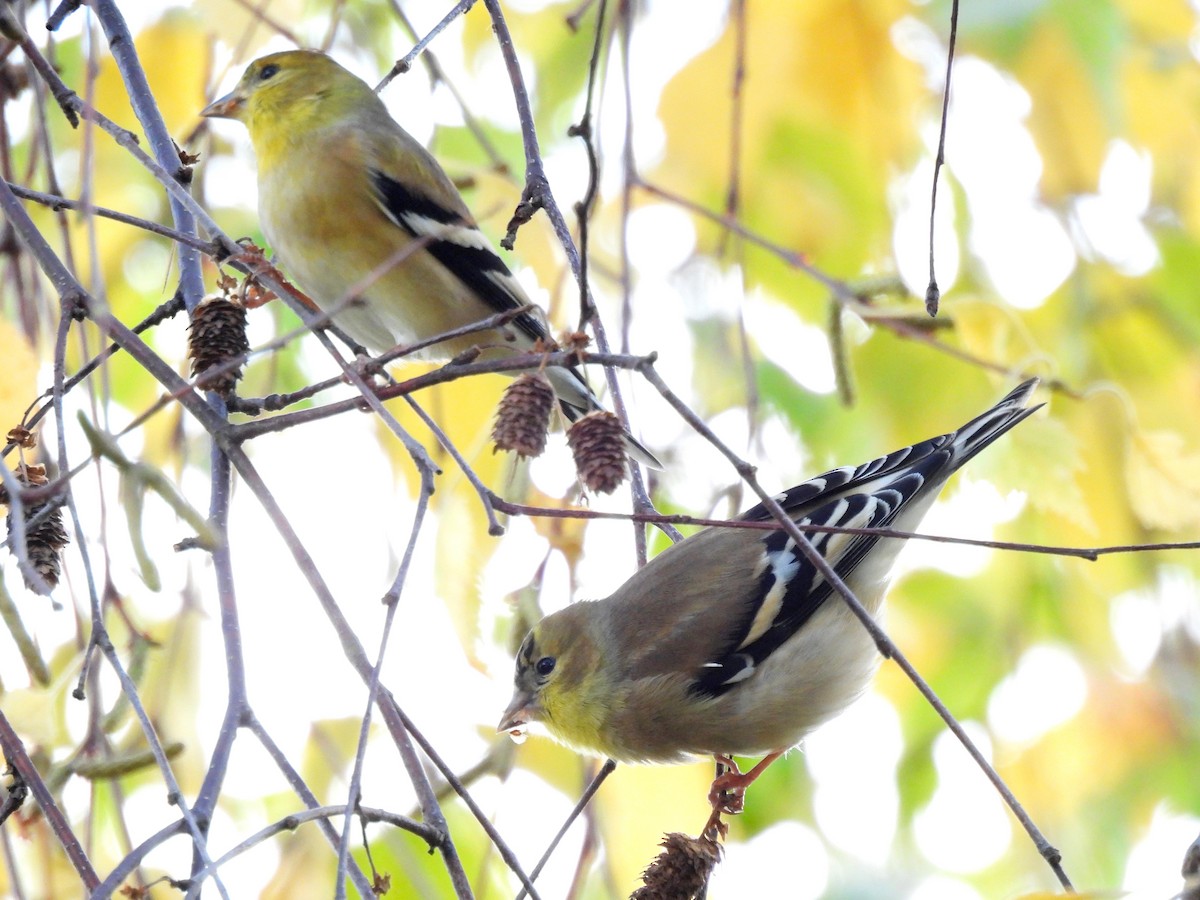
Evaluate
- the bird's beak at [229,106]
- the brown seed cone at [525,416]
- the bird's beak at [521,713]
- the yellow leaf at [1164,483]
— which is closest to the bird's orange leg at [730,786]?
the bird's beak at [521,713]

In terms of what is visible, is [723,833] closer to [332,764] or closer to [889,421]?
[332,764]

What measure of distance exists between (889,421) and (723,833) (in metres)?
1.11

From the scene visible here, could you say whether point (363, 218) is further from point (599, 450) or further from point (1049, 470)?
point (1049, 470)

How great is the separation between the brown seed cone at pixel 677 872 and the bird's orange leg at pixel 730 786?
1.63ft

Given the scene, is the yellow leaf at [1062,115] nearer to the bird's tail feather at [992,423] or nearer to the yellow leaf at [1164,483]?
the bird's tail feather at [992,423]

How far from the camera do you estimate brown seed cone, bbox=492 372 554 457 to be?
1.72 m

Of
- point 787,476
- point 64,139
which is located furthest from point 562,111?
point 64,139

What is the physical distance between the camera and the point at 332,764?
2680 millimetres

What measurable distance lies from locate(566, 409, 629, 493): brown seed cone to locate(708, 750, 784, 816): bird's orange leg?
1.11 m

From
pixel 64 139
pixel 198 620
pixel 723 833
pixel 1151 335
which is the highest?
pixel 64 139

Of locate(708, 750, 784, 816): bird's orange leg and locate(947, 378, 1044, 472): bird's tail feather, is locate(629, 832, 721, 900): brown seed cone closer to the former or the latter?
locate(708, 750, 784, 816): bird's orange leg

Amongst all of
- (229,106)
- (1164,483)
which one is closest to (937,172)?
(1164,483)

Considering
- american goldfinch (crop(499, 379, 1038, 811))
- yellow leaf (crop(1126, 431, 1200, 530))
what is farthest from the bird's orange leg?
yellow leaf (crop(1126, 431, 1200, 530))

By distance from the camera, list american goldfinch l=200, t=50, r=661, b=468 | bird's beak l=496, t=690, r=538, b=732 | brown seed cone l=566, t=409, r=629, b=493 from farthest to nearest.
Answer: american goldfinch l=200, t=50, r=661, b=468, bird's beak l=496, t=690, r=538, b=732, brown seed cone l=566, t=409, r=629, b=493
